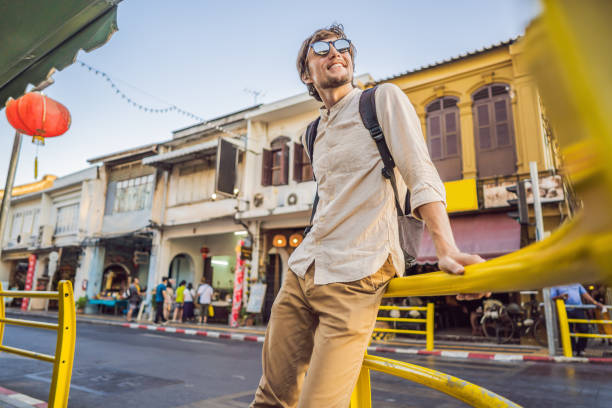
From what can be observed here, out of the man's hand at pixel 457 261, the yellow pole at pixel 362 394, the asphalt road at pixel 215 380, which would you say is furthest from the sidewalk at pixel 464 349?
the man's hand at pixel 457 261

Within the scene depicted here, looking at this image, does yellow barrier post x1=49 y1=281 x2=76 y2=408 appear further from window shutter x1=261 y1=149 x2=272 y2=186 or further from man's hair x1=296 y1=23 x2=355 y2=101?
window shutter x1=261 y1=149 x2=272 y2=186

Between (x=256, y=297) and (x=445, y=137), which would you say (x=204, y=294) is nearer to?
(x=256, y=297)

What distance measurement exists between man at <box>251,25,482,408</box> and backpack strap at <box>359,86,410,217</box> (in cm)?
2

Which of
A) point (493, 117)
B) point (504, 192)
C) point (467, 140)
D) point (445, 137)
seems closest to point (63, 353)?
point (504, 192)

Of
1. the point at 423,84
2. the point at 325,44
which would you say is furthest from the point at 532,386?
the point at 423,84

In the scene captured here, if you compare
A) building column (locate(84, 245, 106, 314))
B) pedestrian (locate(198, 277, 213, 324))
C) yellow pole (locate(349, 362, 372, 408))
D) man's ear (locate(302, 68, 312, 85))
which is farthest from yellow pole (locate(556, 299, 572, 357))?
building column (locate(84, 245, 106, 314))

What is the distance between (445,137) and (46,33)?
34.4 ft

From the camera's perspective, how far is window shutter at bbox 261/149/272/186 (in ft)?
48.9

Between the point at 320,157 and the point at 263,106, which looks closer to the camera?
the point at 320,157

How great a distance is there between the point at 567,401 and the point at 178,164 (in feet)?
54.4

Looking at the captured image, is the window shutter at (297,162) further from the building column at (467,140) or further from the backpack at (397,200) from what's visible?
the backpack at (397,200)

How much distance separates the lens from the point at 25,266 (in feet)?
85.7

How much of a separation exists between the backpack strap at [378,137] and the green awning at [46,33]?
9.01 feet

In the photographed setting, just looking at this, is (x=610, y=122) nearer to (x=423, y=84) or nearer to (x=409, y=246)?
(x=409, y=246)
